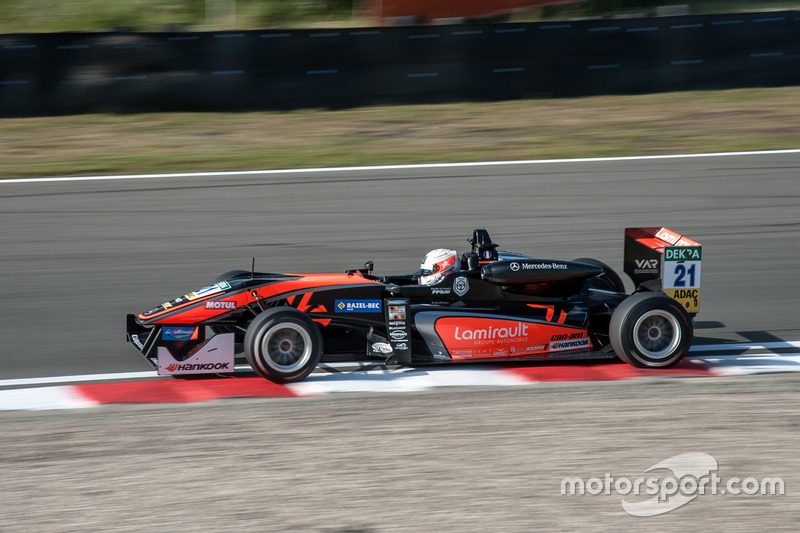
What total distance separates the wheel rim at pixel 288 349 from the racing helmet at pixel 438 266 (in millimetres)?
1003

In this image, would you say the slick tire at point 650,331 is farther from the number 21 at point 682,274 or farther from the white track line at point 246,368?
the white track line at point 246,368

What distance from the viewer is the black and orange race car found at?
19.8ft

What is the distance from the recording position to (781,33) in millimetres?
14781

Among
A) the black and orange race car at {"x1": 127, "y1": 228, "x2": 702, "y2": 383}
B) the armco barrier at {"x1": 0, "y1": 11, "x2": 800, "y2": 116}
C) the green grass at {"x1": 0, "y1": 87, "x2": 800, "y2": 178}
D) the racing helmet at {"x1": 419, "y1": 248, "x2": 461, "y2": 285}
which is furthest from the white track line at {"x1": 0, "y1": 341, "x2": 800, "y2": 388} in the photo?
the armco barrier at {"x1": 0, "y1": 11, "x2": 800, "y2": 116}

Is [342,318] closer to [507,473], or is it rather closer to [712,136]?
[507,473]

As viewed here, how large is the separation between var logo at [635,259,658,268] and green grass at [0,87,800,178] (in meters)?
6.01

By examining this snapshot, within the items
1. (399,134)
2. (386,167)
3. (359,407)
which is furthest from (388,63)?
(359,407)

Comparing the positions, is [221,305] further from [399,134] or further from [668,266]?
[399,134]

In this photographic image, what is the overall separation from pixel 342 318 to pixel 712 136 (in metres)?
9.09

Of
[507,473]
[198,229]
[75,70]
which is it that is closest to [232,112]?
[75,70]

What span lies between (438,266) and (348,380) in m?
0.99

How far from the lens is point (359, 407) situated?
5656 millimetres

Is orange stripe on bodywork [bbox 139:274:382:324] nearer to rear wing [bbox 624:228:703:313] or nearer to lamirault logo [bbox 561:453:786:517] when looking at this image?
rear wing [bbox 624:228:703:313]

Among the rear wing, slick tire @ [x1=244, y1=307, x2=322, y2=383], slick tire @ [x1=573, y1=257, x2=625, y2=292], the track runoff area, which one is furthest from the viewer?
slick tire @ [x1=573, y1=257, x2=625, y2=292]
